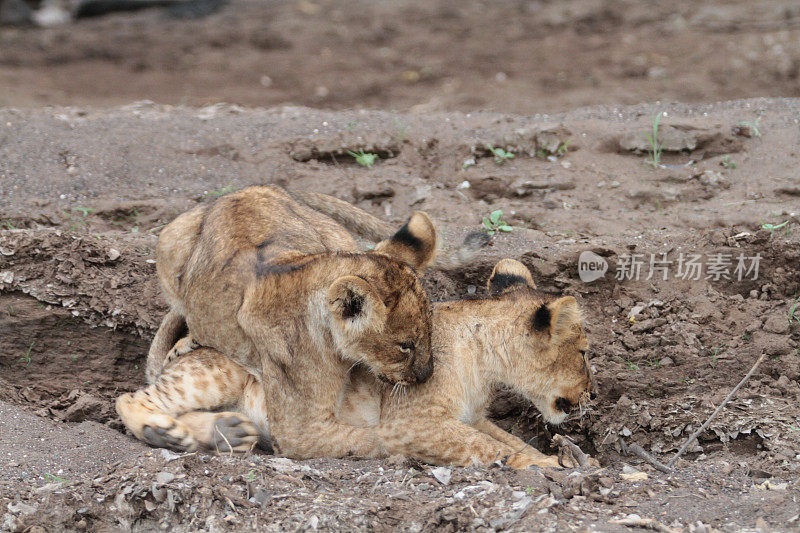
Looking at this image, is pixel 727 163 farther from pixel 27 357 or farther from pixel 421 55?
pixel 421 55

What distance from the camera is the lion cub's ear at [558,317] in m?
5.62

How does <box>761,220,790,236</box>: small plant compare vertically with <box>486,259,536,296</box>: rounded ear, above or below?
above

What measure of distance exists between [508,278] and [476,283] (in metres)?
1.27

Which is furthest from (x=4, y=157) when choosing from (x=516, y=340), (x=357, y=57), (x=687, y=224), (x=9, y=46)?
(x=9, y=46)

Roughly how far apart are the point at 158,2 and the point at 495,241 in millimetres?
16032

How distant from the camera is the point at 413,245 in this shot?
21.1 feet

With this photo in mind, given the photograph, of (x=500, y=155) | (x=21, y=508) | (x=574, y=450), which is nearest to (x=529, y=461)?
(x=574, y=450)

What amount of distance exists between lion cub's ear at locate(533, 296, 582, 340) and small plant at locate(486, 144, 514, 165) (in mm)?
3527

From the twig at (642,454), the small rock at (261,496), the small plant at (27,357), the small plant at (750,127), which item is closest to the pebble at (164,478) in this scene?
the small rock at (261,496)

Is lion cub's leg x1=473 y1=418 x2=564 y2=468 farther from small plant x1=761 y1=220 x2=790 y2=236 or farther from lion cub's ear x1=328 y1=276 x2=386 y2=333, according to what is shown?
small plant x1=761 y1=220 x2=790 y2=236

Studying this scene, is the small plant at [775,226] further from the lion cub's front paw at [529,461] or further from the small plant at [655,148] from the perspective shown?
the lion cub's front paw at [529,461]

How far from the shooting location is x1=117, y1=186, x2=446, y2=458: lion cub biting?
5.48 meters

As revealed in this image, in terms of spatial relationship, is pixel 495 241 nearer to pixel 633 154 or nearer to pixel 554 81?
pixel 633 154

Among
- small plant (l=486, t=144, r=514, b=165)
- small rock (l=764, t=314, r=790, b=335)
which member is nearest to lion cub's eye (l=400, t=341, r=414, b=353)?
small rock (l=764, t=314, r=790, b=335)
